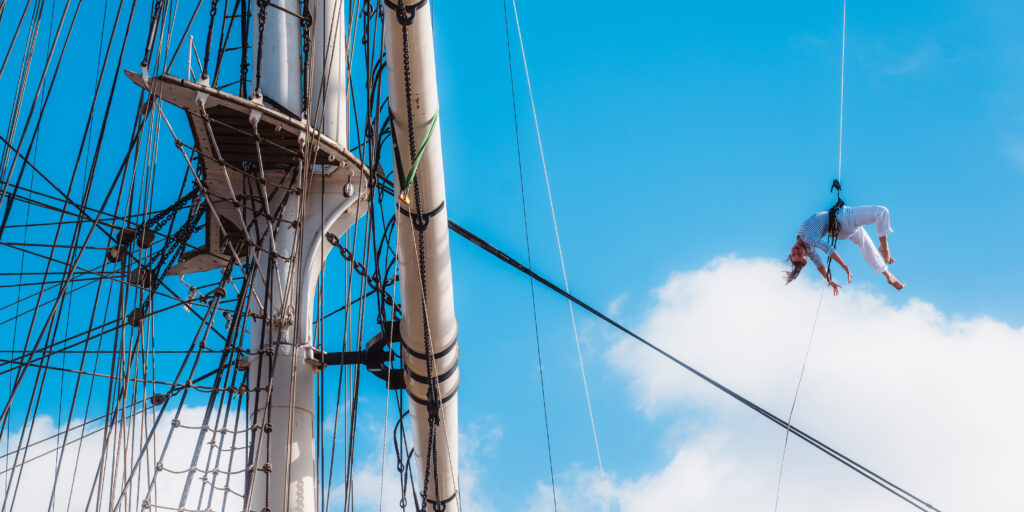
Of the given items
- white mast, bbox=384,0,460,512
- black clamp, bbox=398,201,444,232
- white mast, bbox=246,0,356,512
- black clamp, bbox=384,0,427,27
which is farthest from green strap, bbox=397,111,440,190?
white mast, bbox=246,0,356,512

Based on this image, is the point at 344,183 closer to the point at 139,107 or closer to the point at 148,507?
the point at 139,107

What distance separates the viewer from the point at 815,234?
8047mm

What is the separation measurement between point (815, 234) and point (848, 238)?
248mm

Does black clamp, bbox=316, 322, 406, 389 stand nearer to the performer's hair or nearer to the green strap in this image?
the green strap

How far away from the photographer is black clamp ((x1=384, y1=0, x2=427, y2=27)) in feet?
23.6

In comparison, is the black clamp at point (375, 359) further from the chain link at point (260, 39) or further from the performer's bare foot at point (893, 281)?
the performer's bare foot at point (893, 281)

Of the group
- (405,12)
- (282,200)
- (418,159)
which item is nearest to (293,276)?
(282,200)

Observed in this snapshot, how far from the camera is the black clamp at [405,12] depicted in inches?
283

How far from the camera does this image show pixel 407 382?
32.4 ft

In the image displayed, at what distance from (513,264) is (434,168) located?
1674mm

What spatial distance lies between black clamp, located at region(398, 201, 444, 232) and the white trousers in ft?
10.4

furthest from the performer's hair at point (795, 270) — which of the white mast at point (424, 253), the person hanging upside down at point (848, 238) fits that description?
the white mast at point (424, 253)

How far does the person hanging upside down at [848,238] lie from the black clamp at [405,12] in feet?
11.2

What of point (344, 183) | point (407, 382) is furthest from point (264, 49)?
point (407, 382)
